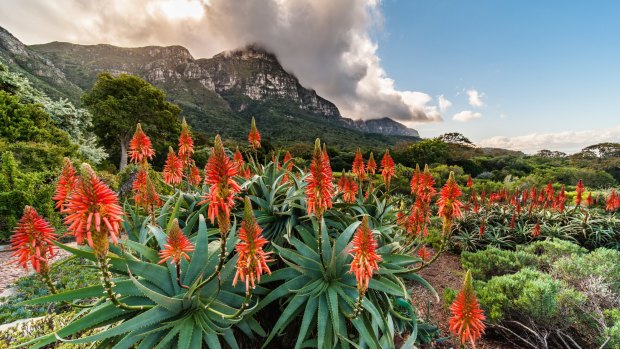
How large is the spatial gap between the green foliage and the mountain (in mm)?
45473

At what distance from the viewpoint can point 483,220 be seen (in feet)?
31.4

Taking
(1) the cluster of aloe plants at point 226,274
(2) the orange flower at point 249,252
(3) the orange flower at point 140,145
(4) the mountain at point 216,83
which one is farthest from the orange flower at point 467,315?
(4) the mountain at point 216,83

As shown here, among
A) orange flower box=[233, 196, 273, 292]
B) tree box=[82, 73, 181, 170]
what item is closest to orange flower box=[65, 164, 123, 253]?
orange flower box=[233, 196, 273, 292]

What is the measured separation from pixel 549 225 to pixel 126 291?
1206 cm

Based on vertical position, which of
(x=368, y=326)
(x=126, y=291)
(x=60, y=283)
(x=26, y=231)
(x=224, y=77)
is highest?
(x=224, y=77)

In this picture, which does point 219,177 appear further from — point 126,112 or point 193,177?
point 126,112

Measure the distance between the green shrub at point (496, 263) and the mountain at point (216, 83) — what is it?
45900mm

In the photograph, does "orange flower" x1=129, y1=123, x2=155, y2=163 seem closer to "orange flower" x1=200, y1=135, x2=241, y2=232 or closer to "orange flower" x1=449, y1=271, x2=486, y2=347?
"orange flower" x1=200, y1=135, x2=241, y2=232

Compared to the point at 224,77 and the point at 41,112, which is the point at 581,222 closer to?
the point at 41,112

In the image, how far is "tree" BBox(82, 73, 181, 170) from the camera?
1003 inches

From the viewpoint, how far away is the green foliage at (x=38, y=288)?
15.8ft

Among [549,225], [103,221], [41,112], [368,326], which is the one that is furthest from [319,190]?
[41,112]

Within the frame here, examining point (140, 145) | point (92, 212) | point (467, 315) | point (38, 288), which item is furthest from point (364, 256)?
point (38, 288)

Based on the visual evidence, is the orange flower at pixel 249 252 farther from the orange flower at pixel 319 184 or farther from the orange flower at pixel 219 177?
the orange flower at pixel 319 184
